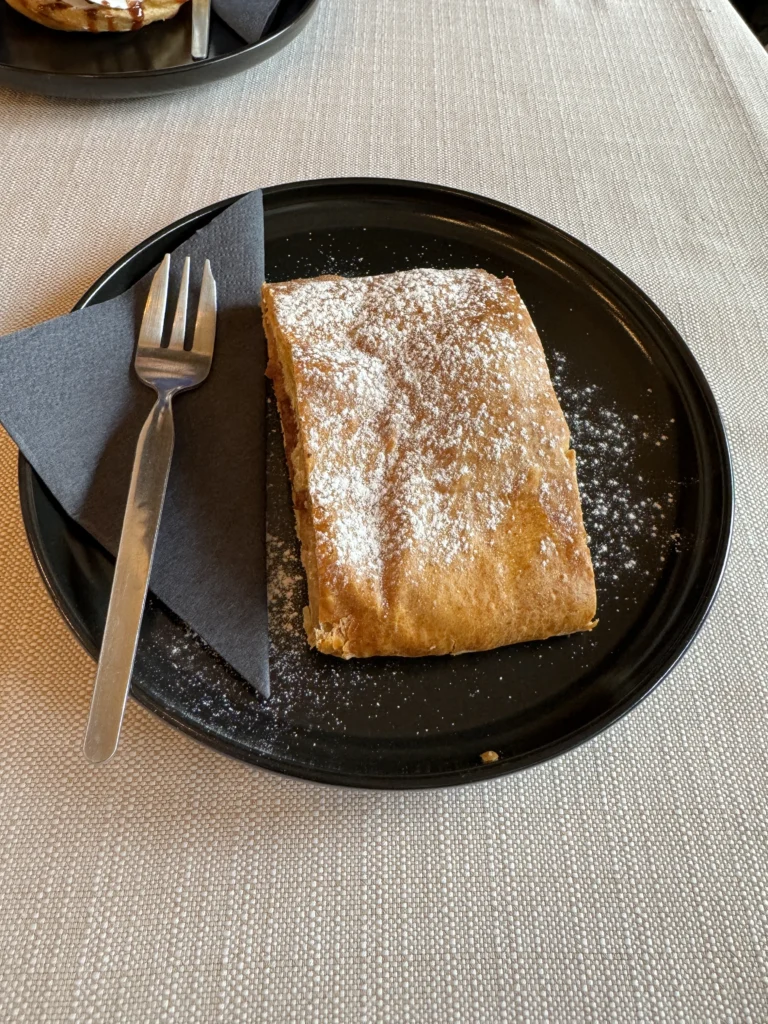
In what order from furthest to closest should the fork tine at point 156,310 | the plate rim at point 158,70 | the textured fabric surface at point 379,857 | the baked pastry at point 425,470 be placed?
the plate rim at point 158,70 → the fork tine at point 156,310 → the baked pastry at point 425,470 → the textured fabric surface at point 379,857

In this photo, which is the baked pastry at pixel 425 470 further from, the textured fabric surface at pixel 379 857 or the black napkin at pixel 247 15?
the black napkin at pixel 247 15

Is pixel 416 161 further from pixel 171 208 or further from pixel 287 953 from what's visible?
pixel 287 953

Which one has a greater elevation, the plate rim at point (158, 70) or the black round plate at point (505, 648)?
the plate rim at point (158, 70)


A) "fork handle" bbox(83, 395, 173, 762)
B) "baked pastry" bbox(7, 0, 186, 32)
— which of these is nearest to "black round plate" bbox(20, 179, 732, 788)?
"fork handle" bbox(83, 395, 173, 762)

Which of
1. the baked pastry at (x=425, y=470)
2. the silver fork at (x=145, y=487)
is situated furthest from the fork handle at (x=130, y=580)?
the baked pastry at (x=425, y=470)

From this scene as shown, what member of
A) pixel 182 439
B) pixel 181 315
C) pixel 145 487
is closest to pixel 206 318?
pixel 181 315

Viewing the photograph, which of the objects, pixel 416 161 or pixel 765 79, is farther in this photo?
pixel 765 79

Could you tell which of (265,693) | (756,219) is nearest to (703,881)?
(265,693)
